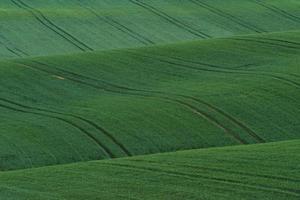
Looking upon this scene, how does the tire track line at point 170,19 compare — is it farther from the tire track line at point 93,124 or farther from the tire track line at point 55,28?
the tire track line at point 93,124

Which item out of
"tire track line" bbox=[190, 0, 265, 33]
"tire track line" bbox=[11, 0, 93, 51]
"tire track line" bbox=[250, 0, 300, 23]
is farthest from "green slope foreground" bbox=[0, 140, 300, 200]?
"tire track line" bbox=[250, 0, 300, 23]

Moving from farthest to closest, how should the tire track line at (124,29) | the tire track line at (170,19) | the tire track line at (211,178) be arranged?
the tire track line at (170,19) → the tire track line at (124,29) → the tire track line at (211,178)

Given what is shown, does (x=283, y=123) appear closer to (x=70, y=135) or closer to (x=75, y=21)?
(x=70, y=135)

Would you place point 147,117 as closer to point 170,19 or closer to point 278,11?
point 170,19

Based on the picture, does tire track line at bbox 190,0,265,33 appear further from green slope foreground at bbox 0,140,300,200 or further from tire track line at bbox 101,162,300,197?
tire track line at bbox 101,162,300,197

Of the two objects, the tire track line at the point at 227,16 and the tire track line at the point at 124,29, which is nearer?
the tire track line at the point at 124,29

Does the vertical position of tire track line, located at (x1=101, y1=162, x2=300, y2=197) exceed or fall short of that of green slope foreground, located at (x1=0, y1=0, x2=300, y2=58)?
it falls short

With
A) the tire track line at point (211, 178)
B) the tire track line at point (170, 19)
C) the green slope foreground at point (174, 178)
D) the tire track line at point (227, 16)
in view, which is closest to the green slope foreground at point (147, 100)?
the green slope foreground at point (174, 178)
